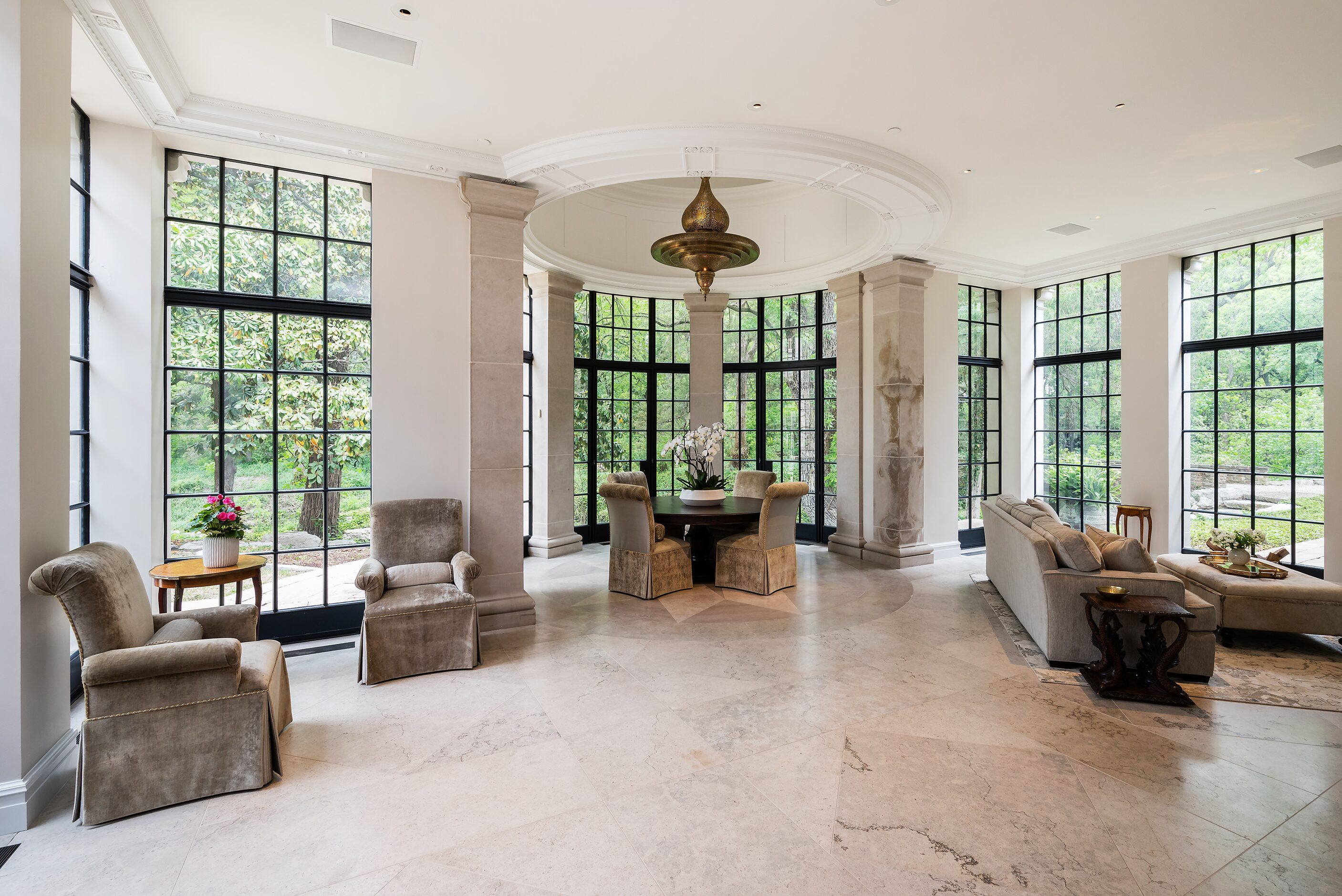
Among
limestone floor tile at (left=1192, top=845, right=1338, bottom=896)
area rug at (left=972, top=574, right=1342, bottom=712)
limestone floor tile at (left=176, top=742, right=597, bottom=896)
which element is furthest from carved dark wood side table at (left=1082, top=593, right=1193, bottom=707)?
limestone floor tile at (left=176, top=742, right=597, bottom=896)

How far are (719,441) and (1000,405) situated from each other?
459 centimetres

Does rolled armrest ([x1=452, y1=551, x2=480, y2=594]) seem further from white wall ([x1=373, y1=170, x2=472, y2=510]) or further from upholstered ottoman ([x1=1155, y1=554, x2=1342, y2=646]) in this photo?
upholstered ottoman ([x1=1155, y1=554, x2=1342, y2=646])

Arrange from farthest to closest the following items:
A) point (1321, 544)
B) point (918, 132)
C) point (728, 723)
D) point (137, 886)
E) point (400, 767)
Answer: point (1321, 544) < point (918, 132) < point (728, 723) < point (400, 767) < point (137, 886)

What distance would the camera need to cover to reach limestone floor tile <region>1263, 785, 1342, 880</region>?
2.18 m

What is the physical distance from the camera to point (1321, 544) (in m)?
5.83

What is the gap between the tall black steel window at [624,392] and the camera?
8.16 m

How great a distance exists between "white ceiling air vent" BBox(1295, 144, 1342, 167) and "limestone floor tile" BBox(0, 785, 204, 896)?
7.72m

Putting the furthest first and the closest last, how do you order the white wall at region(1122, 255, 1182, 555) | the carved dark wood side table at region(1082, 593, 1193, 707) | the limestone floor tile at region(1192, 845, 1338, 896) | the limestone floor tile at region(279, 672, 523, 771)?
1. the white wall at region(1122, 255, 1182, 555)
2. the carved dark wood side table at region(1082, 593, 1193, 707)
3. the limestone floor tile at region(279, 672, 523, 771)
4. the limestone floor tile at region(1192, 845, 1338, 896)

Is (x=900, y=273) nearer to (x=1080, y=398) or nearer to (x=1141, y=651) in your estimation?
A: (x=1080, y=398)

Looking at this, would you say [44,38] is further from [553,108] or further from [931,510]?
[931,510]

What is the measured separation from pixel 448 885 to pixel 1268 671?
4.87 meters

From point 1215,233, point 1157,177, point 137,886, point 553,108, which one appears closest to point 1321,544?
point 1215,233

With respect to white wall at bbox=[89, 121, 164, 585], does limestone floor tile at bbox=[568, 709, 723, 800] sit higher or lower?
lower

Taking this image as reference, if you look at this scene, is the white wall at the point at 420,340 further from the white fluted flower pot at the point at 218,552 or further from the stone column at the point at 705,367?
the stone column at the point at 705,367
